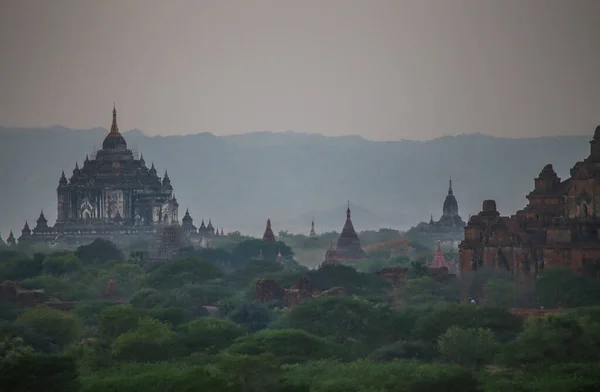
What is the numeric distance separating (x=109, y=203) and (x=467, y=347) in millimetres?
112550

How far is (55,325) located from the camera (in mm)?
77312

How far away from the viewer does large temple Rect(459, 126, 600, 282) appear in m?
92.7

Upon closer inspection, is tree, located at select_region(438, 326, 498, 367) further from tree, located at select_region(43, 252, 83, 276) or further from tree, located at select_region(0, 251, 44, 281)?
tree, located at select_region(43, 252, 83, 276)

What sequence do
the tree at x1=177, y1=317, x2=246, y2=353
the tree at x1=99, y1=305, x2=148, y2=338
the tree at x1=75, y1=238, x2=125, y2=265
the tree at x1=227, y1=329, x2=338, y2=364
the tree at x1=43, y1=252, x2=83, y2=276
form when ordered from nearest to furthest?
the tree at x1=227, y1=329, x2=338, y2=364
the tree at x1=177, y1=317, x2=246, y2=353
the tree at x1=99, y1=305, x2=148, y2=338
the tree at x1=43, y1=252, x2=83, y2=276
the tree at x1=75, y1=238, x2=125, y2=265

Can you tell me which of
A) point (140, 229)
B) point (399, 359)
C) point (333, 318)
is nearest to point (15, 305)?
point (333, 318)

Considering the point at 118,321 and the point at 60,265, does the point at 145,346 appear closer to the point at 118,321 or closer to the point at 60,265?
the point at 118,321

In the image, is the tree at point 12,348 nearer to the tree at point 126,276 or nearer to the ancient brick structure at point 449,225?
the tree at point 126,276

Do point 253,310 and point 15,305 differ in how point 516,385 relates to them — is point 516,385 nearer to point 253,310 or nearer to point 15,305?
point 253,310

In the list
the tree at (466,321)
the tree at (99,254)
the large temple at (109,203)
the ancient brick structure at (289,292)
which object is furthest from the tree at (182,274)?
the large temple at (109,203)

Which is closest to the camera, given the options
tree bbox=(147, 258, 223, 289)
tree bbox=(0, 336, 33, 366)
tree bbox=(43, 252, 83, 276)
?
tree bbox=(0, 336, 33, 366)

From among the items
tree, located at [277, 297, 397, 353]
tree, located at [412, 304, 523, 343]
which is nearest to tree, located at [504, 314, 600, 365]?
tree, located at [412, 304, 523, 343]

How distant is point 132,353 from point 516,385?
14.3 meters

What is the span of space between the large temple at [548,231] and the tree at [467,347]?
23958 mm

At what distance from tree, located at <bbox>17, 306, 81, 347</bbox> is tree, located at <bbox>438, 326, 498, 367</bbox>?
47.7 ft
